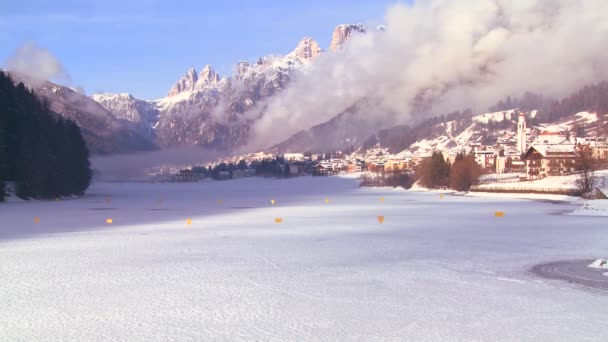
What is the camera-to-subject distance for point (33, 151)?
83.4 metres

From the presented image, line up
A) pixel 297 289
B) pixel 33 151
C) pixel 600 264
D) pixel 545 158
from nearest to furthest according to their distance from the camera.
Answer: pixel 297 289 → pixel 600 264 → pixel 33 151 → pixel 545 158

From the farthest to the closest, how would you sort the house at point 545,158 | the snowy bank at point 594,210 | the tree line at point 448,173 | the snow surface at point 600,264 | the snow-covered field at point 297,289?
the house at point 545,158
the tree line at point 448,173
the snowy bank at point 594,210
the snow surface at point 600,264
the snow-covered field at point 297,289

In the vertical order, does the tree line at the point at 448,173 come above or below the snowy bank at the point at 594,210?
above

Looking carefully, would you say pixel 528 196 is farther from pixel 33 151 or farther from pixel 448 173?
pixel 33 151

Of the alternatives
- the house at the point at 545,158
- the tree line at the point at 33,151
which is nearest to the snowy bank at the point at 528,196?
the house at the point at 545,158

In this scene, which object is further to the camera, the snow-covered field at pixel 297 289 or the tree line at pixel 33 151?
the tree line at pixel 33 151

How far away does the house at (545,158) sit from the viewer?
134m

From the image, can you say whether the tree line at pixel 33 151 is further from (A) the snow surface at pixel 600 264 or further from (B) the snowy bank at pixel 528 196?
(A) the snow surface at pixel 600 264

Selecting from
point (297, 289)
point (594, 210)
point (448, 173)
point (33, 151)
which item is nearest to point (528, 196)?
point (594, 210)

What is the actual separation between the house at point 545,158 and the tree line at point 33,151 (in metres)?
95.9

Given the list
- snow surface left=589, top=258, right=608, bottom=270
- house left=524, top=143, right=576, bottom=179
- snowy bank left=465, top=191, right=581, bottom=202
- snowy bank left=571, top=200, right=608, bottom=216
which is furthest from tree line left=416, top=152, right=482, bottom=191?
snow surface left=589, top=258, right=608, bottom=270

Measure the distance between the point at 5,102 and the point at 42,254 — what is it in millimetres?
70594

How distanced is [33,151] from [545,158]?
358 feet

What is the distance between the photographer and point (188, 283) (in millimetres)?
16375
